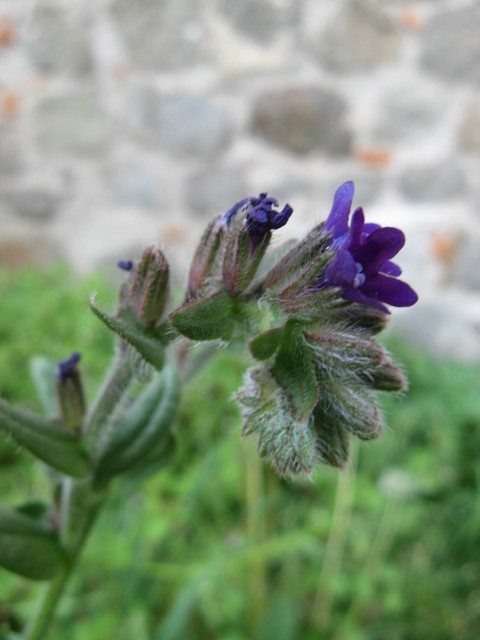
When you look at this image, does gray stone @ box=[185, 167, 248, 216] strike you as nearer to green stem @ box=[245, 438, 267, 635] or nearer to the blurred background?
the blurred background

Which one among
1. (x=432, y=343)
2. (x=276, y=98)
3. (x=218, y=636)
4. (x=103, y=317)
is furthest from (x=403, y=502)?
(x=276, y=98)

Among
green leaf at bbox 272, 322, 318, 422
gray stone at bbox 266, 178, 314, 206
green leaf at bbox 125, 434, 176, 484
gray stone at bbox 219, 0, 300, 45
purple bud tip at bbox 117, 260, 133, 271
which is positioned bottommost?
green leaf at bbox 125, 434, 176, 484

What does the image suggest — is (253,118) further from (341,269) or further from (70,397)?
(341,269)

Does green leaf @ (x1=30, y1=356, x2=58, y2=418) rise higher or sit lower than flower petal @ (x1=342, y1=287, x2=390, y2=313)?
lower

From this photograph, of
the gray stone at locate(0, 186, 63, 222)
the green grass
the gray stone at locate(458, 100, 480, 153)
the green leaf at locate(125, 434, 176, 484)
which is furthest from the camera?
the gray stone at locate(0, 186, 63, 222)

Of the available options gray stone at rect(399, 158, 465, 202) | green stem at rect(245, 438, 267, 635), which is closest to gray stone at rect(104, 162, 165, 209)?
gray stone at rect(399, 158, 465, 202)

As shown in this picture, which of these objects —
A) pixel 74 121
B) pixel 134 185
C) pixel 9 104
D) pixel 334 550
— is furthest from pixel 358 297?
pixel 9 104
